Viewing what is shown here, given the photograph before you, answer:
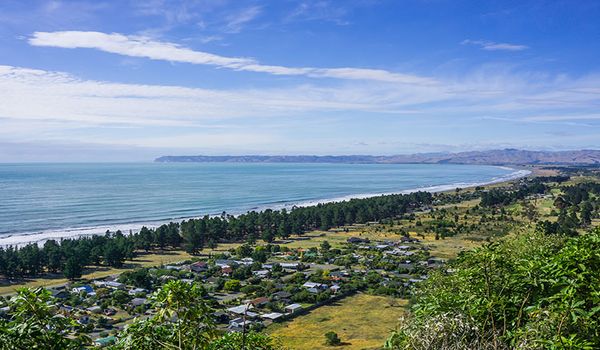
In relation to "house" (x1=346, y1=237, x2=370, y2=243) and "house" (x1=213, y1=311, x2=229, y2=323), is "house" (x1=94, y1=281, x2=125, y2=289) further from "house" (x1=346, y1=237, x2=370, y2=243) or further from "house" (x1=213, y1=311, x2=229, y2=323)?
"house" (x1=346, y1=237, x2=370, y2=243)

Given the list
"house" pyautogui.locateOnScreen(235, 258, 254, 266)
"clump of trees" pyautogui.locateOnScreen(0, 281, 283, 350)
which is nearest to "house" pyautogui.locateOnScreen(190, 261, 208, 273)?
"house" pyautogui.locateOnScreen(235, 258, 254, 266)

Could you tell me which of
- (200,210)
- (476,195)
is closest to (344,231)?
(200,210)

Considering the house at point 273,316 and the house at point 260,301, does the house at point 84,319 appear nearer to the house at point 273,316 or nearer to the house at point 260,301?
the house at point 260,301

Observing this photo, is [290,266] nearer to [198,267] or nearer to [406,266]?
[198,267]

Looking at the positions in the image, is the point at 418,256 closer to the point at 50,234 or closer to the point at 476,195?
the point at 50,234

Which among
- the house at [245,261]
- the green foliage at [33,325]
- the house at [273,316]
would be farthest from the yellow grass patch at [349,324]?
the green foliage at [33,325]

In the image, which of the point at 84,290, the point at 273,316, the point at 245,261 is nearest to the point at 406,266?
the point at 245,261
